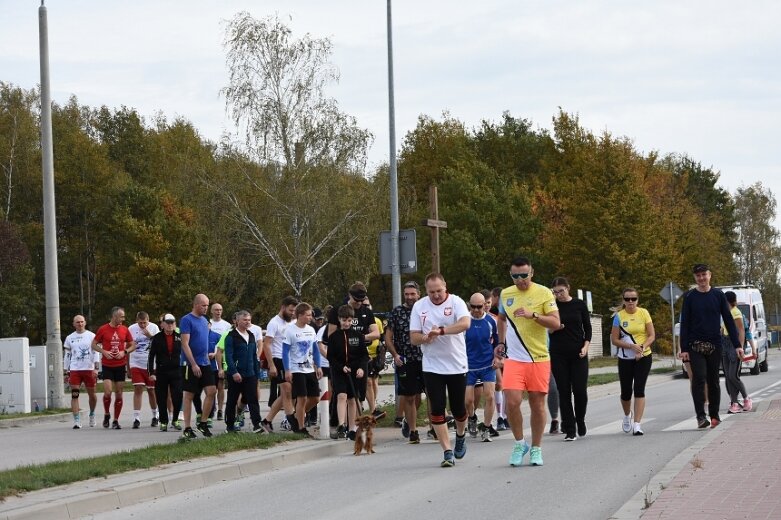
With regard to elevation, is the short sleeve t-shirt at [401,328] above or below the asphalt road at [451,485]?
above

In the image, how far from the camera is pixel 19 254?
206ft

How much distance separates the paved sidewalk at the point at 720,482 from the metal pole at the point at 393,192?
251 inches

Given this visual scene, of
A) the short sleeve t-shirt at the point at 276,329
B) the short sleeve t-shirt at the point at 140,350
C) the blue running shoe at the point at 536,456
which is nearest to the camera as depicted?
the blue running shoe at the point at 536,456

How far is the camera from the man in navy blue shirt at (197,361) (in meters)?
15.5

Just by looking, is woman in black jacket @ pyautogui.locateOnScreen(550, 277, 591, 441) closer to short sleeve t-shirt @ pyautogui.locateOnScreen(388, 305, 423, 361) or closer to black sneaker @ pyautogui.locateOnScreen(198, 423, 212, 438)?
short sleeve t-shirt @ pyautogui.locateOnScreen(388, 305, 423, 361)

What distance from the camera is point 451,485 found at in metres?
10.6

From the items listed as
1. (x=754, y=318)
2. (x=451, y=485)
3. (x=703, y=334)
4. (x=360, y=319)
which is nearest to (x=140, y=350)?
(x=360, y=319)

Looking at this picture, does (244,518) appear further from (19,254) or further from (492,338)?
(19,254)

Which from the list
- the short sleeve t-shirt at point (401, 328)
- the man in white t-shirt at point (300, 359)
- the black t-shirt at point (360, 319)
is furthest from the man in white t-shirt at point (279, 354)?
the short sleeve t-shirt at point (401, 328)

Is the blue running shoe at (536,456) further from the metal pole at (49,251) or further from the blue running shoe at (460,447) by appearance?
the metal pole at (49,251)

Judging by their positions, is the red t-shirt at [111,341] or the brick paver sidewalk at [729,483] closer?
the brick paver sidewalk at [729,483]

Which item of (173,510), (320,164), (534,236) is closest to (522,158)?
(534,236)

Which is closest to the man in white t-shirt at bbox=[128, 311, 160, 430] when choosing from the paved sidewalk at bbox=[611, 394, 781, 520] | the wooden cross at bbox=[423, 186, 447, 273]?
the wooden cross at bbox=[423, 186, 447, 273]

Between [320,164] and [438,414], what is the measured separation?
37881mm
